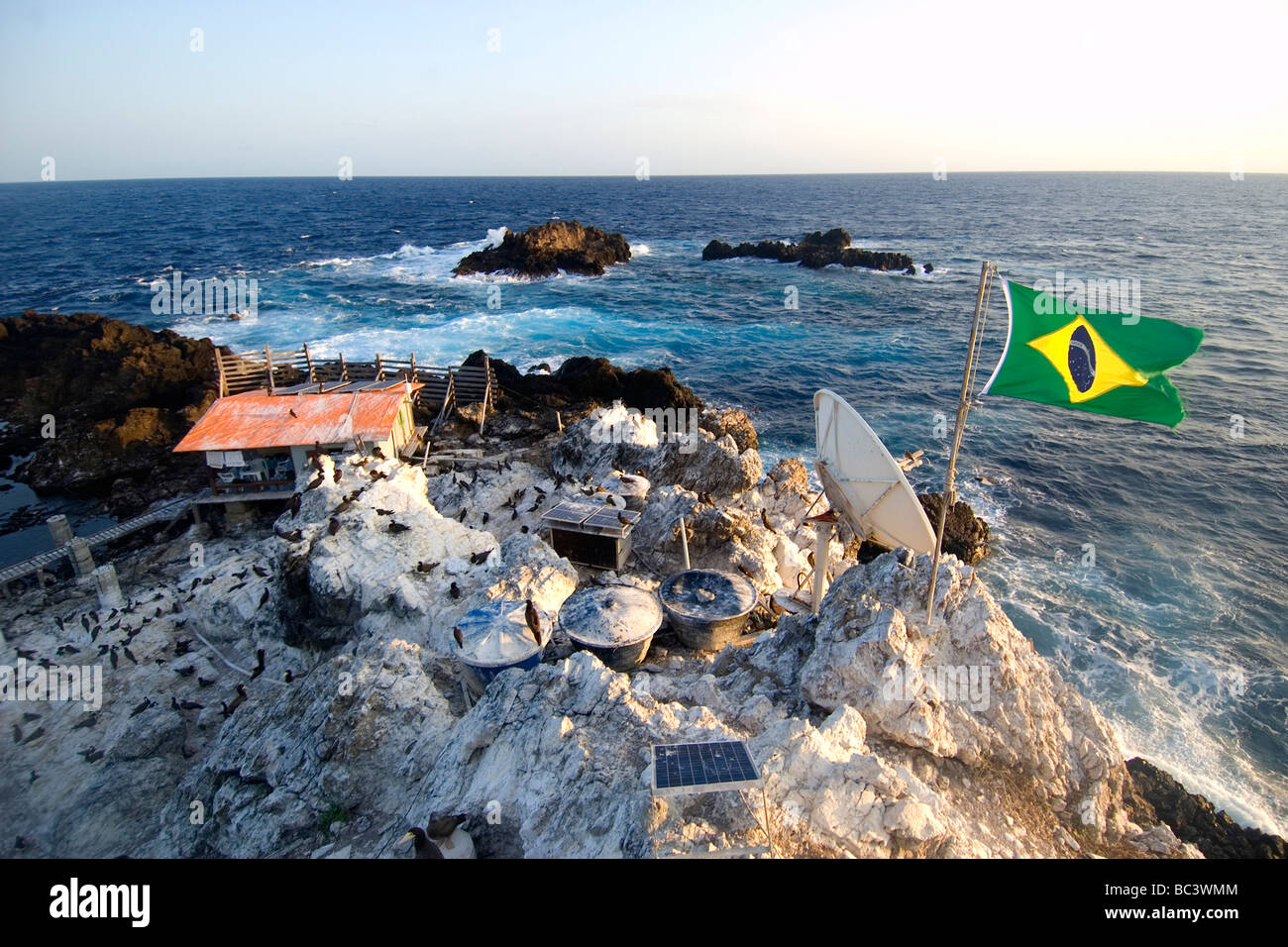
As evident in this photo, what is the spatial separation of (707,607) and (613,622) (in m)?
2.34

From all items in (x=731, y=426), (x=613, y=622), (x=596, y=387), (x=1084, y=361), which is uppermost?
(x=1084, y=361)

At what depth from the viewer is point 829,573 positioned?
62.4 feet

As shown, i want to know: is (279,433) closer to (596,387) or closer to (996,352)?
(596,387)

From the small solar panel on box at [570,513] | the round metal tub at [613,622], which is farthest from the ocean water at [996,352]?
the small solar panel on box at [570,513]

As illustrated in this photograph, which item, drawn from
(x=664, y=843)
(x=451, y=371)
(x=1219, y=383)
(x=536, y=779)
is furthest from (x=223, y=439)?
(x=1219, y=383)

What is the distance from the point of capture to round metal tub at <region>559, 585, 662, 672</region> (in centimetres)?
1270

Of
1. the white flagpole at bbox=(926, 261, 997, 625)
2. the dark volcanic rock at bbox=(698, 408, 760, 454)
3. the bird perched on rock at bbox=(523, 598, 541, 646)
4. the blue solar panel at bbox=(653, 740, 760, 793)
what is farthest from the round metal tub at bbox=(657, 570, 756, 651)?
the dark volcanic rock at bbox=(698, 408, 760, 454)

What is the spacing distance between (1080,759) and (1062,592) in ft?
47.1

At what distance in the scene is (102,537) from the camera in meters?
22.2

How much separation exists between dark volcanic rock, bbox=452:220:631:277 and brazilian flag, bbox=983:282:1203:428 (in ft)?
216

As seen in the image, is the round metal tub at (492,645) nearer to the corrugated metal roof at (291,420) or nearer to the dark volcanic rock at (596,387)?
the corrugated metal roof at (291,420)

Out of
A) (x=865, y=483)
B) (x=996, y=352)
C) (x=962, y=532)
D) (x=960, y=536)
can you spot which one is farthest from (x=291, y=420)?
(x=996, y=352)
